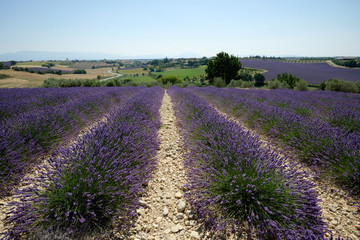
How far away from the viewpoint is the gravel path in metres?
1.77

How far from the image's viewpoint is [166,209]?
6.88 feet

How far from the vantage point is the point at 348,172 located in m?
Answer: 2.28

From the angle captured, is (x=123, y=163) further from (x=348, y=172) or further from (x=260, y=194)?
(x=348, y=172)

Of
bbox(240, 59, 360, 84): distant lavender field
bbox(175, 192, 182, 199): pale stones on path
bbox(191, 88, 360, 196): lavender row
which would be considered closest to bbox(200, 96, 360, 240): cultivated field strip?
bbox(191, 88, 360, 196): lavender row

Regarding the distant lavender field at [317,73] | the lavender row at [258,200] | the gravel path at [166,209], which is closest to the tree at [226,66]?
the distant lavender field at [317,73]

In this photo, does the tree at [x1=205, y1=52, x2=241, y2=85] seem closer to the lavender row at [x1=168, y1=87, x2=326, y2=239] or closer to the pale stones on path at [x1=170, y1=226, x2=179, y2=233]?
the lavender row at [x1=168, y1=87, x2=326, y2=239]

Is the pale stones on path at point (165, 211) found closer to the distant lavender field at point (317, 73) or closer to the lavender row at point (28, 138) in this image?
the lavender row at point (28, 138)

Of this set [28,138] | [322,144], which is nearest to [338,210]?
[322,144]

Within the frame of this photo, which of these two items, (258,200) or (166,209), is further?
(166,209)

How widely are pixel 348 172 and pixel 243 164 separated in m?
1.58

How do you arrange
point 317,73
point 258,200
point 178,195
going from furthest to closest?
point 317,73
point 178,195
point 258,200

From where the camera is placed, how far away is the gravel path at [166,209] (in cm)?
177

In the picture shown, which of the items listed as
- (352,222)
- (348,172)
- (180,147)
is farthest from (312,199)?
(180,147)

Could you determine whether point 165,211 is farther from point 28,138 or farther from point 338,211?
point 28,138
